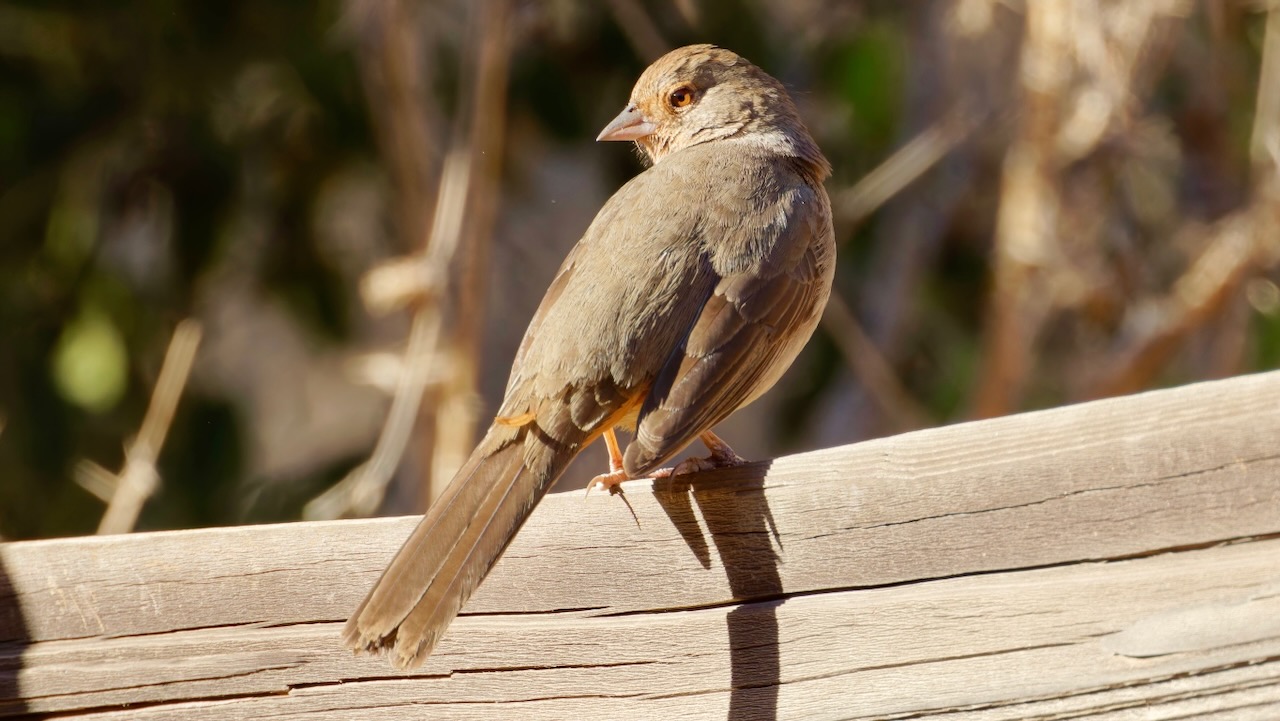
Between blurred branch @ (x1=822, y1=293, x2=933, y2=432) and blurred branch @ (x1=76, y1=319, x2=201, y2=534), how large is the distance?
2477mm

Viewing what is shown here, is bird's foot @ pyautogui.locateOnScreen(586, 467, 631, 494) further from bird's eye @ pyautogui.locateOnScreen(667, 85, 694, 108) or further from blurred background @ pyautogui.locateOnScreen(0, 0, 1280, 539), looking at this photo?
blurred background @ pyautogui.locateOnScreen(0, 0, 1280, 539)

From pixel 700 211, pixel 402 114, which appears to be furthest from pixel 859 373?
pixel 700 211

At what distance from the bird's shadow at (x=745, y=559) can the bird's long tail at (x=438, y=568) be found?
0.89 ft

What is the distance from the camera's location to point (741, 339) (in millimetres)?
2988

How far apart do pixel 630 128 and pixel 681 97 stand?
18 centimetres

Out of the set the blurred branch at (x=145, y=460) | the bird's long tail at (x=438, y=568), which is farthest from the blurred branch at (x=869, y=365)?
the bird's long tail at (x=438, y=568)

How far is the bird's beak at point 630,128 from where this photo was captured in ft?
13.5

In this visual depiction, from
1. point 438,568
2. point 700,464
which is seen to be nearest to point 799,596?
point 700,464

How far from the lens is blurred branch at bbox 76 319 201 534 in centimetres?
466

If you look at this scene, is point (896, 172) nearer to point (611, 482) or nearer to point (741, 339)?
point (741, 339)

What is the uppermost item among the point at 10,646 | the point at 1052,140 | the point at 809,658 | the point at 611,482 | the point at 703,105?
the point at 10,646

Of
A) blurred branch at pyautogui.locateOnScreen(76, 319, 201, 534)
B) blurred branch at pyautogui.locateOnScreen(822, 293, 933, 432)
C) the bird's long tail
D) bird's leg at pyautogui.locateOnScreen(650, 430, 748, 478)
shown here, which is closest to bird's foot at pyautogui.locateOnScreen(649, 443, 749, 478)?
bird's leg at pyautogui.locateOnScreen(650, 430, 748, 478)

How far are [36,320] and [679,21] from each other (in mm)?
2840

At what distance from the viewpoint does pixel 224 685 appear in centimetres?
239
